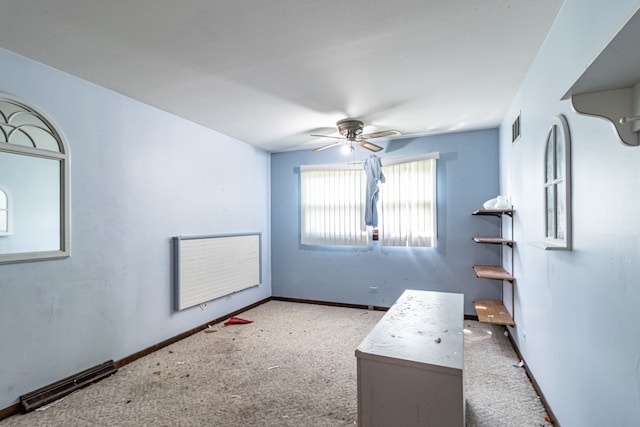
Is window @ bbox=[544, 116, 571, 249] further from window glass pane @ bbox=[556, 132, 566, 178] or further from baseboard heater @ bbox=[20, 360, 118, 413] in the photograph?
baseboard heater @ bbox=[20, 360, 118, 413]

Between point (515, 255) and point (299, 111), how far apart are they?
2.62m

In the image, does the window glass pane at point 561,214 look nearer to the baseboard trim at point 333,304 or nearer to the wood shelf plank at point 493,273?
the wood shelf plank at point 493,273

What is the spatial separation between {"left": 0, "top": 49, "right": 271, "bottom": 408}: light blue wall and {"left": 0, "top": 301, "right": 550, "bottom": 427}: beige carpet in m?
0.31

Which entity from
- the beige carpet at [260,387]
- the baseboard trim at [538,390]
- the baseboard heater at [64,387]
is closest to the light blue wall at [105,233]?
the baseboard heater at [64,387]

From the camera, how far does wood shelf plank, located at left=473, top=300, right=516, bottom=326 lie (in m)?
2.96

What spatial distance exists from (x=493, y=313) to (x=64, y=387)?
3.90 m

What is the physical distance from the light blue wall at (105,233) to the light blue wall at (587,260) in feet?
10.5

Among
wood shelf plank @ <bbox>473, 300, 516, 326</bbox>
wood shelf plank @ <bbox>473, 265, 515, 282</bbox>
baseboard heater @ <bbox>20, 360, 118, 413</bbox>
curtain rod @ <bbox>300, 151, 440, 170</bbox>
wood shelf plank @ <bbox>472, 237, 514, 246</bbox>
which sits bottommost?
baseboard heater @ <bbox>20, 360, 118, 413</bbox>

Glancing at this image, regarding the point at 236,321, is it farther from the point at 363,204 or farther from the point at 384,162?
the point at 384,162

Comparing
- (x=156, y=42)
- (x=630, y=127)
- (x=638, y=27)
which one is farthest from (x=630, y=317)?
(x=156, y=42)

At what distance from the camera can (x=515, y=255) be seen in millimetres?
3000

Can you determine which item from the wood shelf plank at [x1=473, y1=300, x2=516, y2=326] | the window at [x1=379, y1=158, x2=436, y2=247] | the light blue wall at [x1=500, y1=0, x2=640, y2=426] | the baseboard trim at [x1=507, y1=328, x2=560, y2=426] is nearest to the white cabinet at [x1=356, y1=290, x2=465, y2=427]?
the light blue wall at [x1=500, y1=0, x2=640, y2=426]

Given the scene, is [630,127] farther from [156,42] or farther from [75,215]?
[75,215]

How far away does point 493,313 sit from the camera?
127 inches
